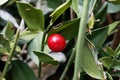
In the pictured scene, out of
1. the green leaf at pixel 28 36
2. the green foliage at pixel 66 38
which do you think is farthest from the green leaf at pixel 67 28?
the green leaf at pixel 28 36

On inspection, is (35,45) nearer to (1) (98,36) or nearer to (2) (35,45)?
(2) (35,45)

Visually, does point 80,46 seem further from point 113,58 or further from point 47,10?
point 47,10

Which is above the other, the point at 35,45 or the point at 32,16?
the point at 32,16

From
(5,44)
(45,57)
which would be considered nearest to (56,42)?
(45,57)

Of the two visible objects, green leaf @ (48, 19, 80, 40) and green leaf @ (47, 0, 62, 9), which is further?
green leaf @ (47, 0, 62, 9)

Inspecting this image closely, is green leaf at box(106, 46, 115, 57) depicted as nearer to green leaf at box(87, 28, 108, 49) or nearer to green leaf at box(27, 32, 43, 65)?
green leaf at box(87, 28, 108, 49)

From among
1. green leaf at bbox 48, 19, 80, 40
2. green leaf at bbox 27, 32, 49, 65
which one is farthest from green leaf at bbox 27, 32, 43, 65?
green leaf at bbox 48, 19, 80, 40
